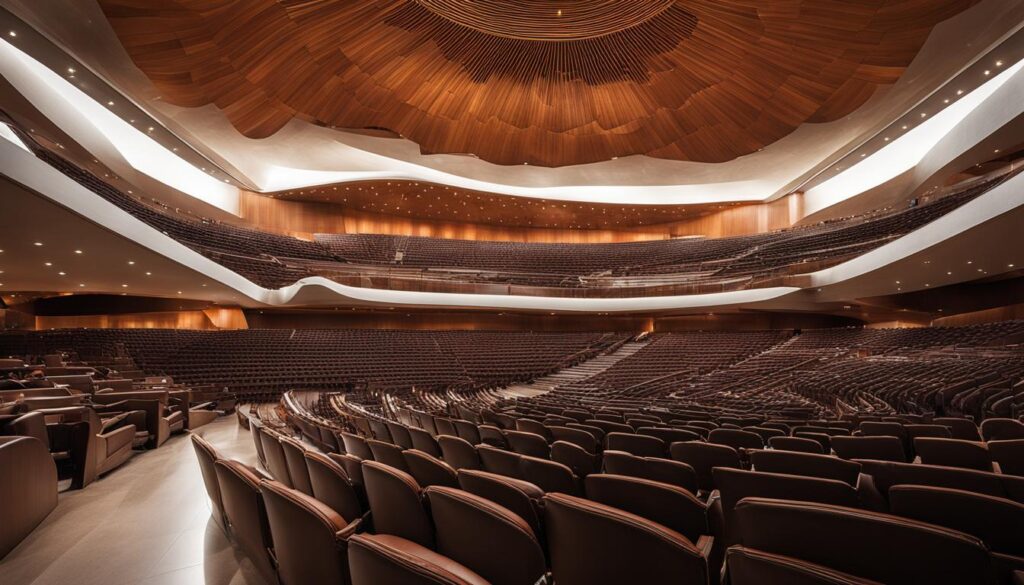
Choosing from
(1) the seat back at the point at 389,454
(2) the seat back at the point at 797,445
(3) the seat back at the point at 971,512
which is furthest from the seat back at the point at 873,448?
(1) the seat back at the point at 389,454

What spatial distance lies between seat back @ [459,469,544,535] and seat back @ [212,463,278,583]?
30.6 inches

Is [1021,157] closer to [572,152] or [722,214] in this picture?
[722,214]

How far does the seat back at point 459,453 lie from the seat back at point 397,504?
1065mm

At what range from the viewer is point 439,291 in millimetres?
19453

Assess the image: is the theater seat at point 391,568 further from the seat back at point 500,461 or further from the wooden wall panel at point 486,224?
the wooden wall panel at point 486,224

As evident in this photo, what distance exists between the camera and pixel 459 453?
9.75 ft

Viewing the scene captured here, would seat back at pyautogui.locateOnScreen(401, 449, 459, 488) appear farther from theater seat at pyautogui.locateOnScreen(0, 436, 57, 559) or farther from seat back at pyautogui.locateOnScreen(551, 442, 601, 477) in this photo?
theater seat at pyautogui.locateOnScreen(0, 436, 57, 559)

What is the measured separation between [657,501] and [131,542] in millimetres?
2633

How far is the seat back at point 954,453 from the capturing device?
8.91ft

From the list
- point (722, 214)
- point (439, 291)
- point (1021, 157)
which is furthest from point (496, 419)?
point (722, 214)

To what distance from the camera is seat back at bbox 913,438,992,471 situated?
107 inches

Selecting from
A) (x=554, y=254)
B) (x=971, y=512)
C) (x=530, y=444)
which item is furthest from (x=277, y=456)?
(x=554, y=254)

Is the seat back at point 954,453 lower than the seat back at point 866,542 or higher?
lower

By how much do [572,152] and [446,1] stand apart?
228 inches
